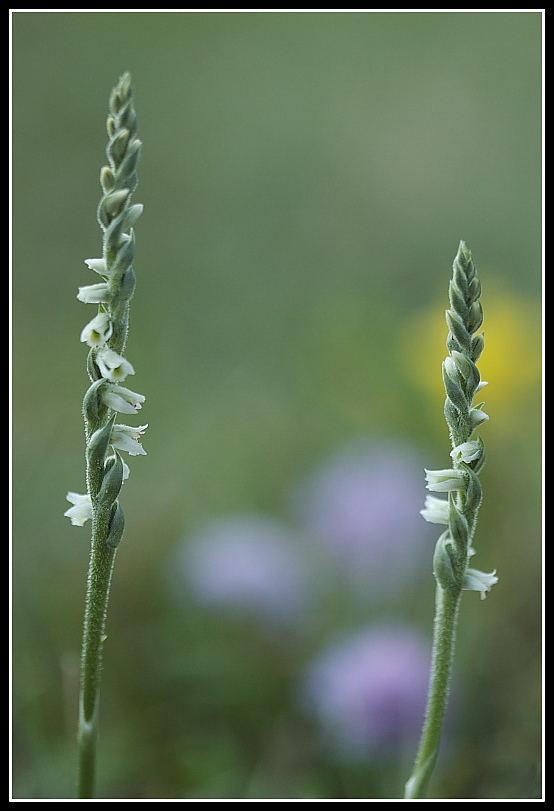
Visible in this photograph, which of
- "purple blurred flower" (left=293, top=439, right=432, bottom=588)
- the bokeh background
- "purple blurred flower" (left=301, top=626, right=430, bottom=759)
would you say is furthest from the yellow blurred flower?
"purple blurred flower" (left=301, top=626, right=430, bottom=759)

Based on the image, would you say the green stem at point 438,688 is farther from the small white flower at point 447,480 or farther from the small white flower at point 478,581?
the small white flower at point 447,480

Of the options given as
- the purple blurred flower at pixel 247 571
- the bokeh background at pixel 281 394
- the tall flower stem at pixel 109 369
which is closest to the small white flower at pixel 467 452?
the tall flower stem at pixel 109 369

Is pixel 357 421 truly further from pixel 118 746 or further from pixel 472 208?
pixel 472 208

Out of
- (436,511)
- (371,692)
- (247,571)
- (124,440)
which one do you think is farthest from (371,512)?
(124,440)

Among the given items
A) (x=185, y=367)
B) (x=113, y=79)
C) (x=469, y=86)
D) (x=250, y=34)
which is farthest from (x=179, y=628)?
(x=250, y=34)

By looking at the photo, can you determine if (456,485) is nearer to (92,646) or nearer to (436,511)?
(436,511)

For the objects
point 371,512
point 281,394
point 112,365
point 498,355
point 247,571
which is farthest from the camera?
point 281,394
